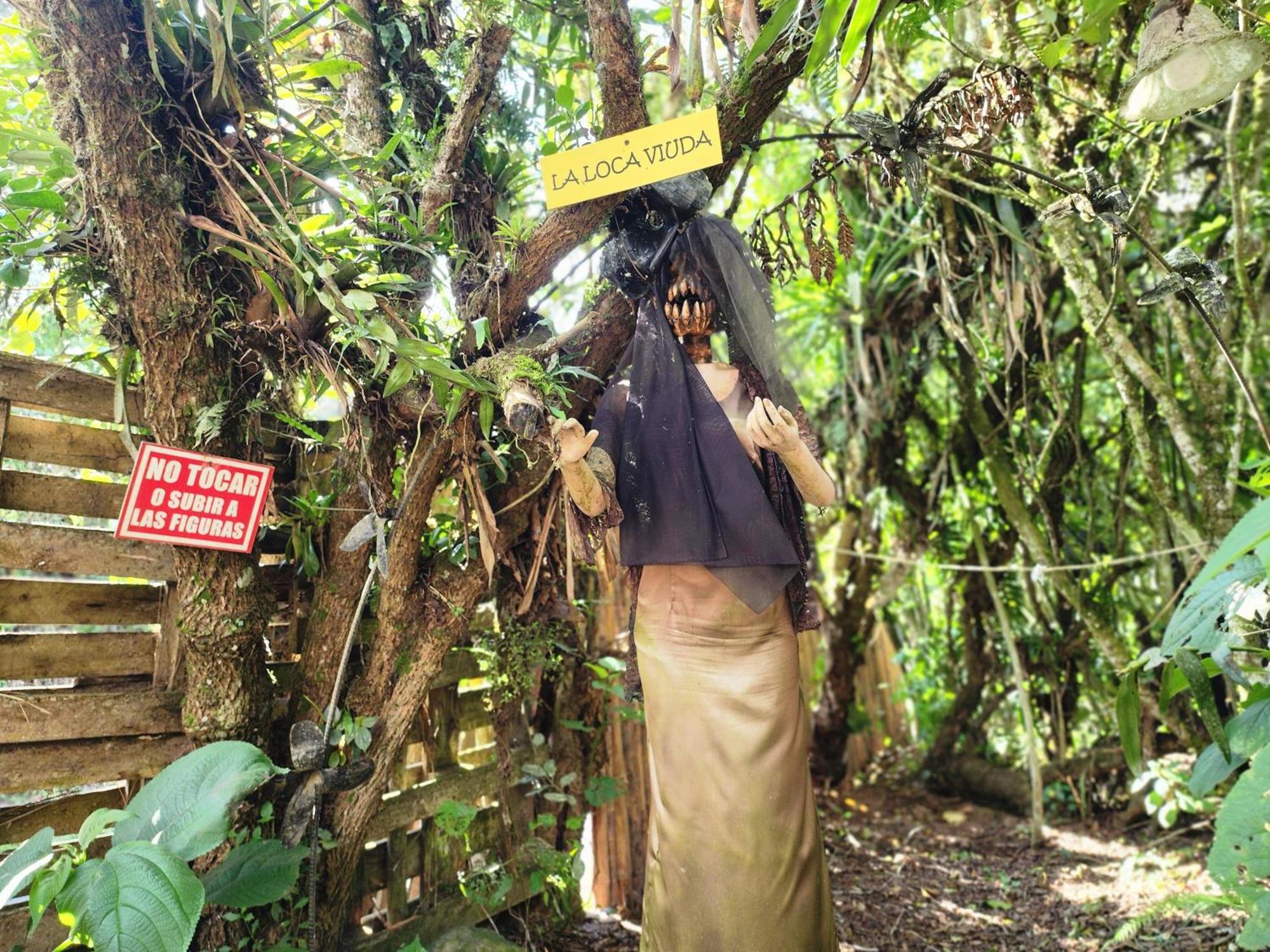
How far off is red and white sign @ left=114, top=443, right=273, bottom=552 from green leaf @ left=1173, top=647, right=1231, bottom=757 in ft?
6.40

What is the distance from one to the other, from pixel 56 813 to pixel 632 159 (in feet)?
6.05

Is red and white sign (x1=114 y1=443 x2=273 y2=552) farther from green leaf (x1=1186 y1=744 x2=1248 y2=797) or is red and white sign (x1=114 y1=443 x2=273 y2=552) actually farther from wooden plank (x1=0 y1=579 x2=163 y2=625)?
green leaf (x1=1186 y1=744 x2=1248 y2=797)

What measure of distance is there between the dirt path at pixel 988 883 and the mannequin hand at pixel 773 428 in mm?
1761

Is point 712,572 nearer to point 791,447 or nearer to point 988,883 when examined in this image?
point 791,447

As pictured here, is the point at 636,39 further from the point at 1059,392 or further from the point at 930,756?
the point at 930,756

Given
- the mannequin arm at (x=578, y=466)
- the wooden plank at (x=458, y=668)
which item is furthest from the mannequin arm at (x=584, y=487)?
the wooden plank at (x=458, y=668)

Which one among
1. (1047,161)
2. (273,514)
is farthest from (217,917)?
(1047,161)

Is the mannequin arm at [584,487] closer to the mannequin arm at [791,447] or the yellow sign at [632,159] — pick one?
the mannequin arm at [791,447]

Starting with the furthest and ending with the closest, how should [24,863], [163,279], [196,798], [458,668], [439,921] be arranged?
1. [458,668]
2. [439,921]
3. [163,279]
4. [196,798]
5. [24,863]

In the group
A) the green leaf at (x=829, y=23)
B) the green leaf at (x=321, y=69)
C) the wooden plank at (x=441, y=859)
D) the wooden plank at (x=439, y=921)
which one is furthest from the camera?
the wooden plank at (x=441, y=859)

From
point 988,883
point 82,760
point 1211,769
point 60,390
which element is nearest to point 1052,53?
point 1211,769

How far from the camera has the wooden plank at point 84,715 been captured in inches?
64.4

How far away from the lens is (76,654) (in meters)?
1.76

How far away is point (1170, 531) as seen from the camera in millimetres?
3293
